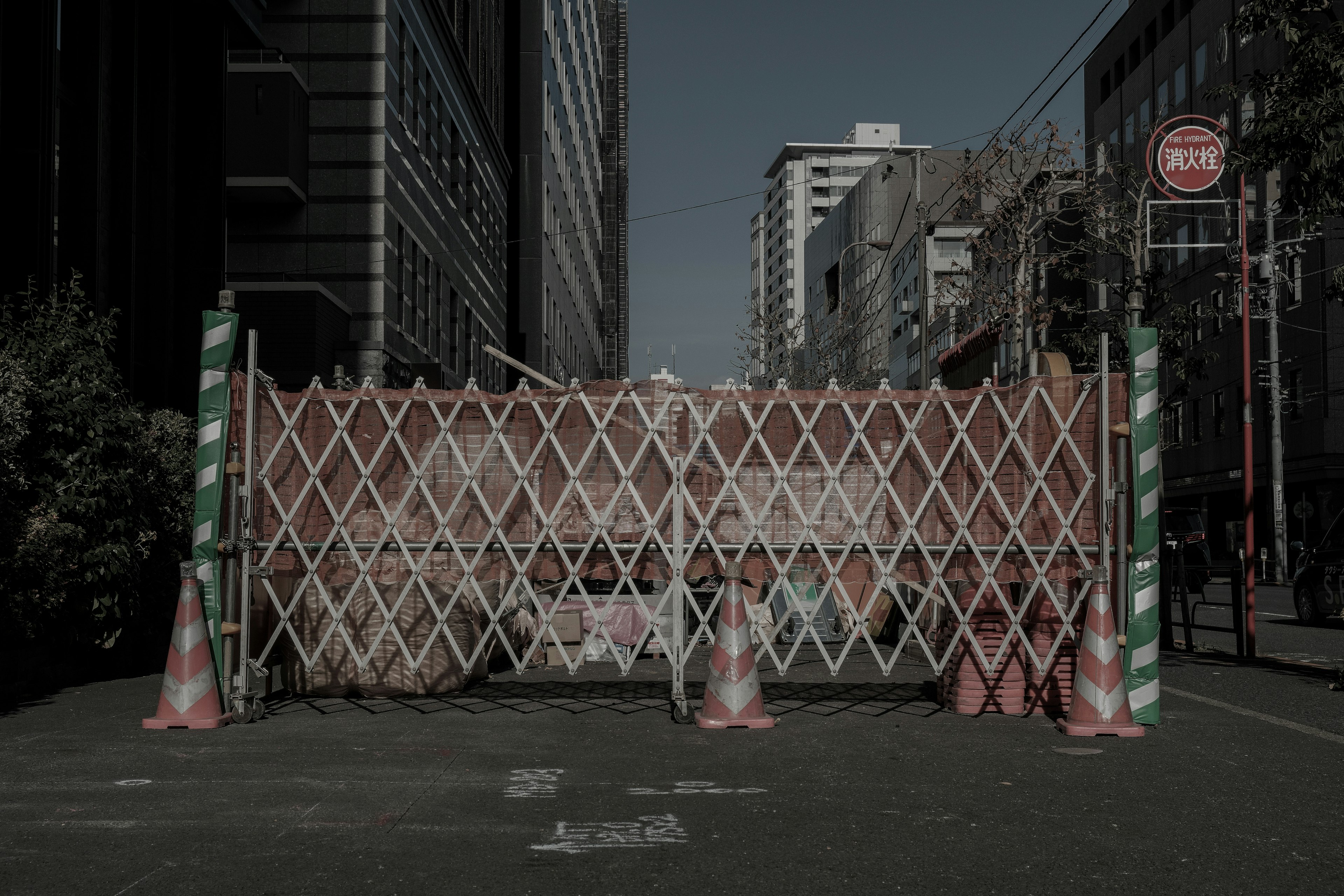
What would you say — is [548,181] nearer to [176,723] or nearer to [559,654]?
[559,654]

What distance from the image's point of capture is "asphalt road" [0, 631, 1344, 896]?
5074 millimetres

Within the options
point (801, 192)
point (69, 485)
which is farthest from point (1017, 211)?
point (801, 192)

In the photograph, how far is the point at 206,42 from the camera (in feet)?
62.6

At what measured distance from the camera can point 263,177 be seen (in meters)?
22.3

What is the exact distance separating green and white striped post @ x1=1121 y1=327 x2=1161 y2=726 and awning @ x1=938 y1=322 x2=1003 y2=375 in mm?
5410

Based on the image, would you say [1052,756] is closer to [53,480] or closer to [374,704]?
[374,704]

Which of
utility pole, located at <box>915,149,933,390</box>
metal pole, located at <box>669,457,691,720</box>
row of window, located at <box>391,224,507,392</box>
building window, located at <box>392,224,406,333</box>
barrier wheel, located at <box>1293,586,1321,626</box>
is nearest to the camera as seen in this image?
metal pole, located at <box>669,457,691,720</box>

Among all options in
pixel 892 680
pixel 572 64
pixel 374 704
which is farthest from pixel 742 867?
pixel 572 64

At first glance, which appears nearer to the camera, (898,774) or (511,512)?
(898,774)

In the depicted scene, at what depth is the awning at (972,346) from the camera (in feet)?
50.7

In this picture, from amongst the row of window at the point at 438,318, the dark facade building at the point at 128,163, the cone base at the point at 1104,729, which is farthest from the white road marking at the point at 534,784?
the row of window at the point at 438,318

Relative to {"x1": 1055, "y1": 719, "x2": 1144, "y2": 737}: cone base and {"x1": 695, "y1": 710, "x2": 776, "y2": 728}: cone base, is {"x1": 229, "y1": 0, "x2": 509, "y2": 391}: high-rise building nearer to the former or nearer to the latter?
{"x1": 695, "y1": 710, "x2": 776, "y2": 728}: cone base

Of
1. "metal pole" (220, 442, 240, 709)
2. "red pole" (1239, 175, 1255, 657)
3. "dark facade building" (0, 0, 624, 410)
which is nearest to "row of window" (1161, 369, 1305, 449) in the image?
"red pole" (1239, 175, 1255, 657)

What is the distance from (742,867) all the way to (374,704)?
5.65m
